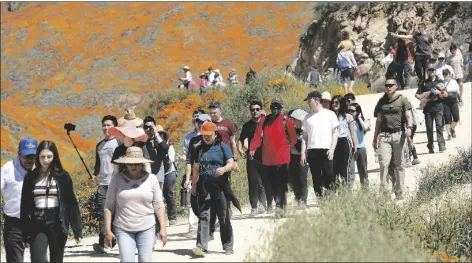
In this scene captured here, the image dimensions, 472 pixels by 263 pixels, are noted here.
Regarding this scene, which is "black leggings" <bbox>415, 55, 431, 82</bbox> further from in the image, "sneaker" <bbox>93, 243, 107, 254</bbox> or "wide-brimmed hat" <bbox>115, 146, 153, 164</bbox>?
"wide-brimmed hat" <bbox>115, 146, 153, 164</bbox>

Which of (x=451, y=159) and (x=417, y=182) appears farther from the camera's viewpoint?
(x=451, y=159)

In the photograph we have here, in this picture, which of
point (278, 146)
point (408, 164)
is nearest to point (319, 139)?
point (278, 146)

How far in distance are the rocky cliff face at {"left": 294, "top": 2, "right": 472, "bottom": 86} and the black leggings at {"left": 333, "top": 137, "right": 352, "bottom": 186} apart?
62.7ft

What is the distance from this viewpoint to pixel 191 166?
1093 cm

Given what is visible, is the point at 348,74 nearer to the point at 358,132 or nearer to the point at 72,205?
the point at 358,132

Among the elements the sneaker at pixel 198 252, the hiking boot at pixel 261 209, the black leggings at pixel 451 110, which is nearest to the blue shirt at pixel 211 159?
the sneaker at pixel 198 252

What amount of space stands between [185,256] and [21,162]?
246 centimetres

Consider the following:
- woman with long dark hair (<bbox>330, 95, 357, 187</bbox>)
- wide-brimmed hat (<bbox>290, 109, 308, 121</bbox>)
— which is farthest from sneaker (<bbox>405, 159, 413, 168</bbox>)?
wide-brimmed hat (<bbox>290, 109, 308, 121</bbox>)

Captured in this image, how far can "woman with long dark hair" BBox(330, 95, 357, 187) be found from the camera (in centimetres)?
1271

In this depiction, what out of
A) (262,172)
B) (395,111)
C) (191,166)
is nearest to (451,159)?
(395,111)

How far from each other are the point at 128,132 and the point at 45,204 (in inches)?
72.2

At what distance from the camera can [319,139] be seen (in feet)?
40.0

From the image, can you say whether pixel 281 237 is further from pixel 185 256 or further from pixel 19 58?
pixel 19 58

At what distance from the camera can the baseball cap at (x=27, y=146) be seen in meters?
8.68
